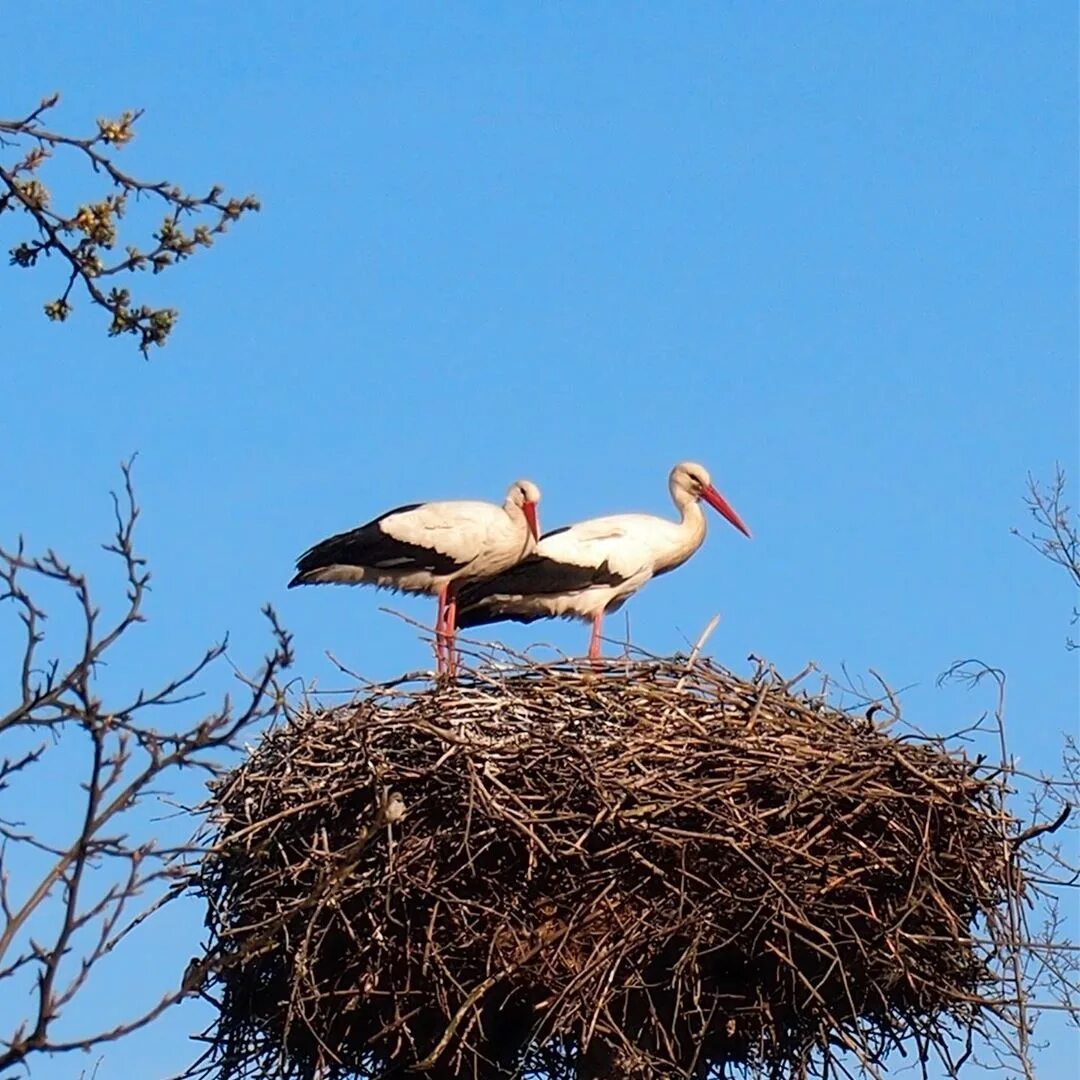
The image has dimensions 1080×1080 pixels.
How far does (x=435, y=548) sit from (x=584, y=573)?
734mm

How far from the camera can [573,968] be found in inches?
247

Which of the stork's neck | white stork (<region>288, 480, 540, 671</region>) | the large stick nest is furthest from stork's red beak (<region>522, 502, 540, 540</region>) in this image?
the large stick nest

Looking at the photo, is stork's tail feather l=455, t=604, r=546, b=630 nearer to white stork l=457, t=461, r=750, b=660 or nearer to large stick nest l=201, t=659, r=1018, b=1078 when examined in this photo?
white stork l=457, t=461, r=750, b=660

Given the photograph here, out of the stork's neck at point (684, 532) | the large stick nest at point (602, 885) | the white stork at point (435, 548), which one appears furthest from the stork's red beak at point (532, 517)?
the large stick nest at point (602, 885)

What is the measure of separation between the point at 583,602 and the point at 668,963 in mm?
3902

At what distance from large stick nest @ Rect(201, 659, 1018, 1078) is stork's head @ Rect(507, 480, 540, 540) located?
355 cm

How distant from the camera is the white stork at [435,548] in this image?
10.2 meters

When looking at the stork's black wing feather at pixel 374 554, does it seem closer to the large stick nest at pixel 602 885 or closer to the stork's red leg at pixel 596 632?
the stork's red leg at pixel 596 632

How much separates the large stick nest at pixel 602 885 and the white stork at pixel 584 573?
337cm

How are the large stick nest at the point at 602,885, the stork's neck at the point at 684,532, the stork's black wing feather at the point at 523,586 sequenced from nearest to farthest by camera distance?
the large stick nest at the point at 602,885 < the stork's black wing feather at the point at 523,586 < the stork's neck at the point at 684,532

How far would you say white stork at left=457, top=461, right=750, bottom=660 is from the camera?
33.3 feet

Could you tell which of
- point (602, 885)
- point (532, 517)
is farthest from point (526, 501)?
point (602, 885)

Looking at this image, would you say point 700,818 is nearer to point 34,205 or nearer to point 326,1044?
point 326,1044

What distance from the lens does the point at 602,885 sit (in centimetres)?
630
